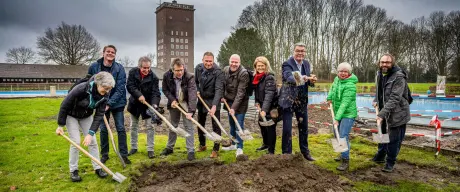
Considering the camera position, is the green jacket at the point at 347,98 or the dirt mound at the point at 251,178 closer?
the dirt mound at the point at 251,178

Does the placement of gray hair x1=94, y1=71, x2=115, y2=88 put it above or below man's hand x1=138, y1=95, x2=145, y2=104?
above

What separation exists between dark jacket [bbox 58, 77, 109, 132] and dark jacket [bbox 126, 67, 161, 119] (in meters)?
1.28

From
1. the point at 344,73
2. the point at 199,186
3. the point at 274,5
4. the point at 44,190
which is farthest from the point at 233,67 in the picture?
the point at 274,5

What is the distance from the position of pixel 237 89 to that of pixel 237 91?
0.25 feet

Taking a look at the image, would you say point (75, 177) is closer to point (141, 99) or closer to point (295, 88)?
point (141, 99)

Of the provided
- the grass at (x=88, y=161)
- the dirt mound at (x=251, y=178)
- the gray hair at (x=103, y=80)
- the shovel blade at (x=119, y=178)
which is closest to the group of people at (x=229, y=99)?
the gray hair at (x=103, y=80)

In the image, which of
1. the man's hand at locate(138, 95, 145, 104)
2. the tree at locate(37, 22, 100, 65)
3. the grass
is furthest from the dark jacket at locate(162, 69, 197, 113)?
the tree at locate(37, 22, 100, 65)

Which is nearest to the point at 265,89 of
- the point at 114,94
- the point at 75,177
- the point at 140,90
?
the point at 140,90

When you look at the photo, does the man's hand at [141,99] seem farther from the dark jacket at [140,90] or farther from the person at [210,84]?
the person at [210,84]

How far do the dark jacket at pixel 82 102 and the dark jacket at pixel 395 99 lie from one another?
4212 mm

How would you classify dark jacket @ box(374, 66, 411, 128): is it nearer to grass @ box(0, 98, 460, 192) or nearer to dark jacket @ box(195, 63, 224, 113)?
grass @ box(0, 98, 460, 192)

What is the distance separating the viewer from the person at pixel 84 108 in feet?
12.7

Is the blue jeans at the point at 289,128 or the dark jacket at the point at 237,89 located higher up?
the dark jacket at the point at 237,89

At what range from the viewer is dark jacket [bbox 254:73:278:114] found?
202 inches
